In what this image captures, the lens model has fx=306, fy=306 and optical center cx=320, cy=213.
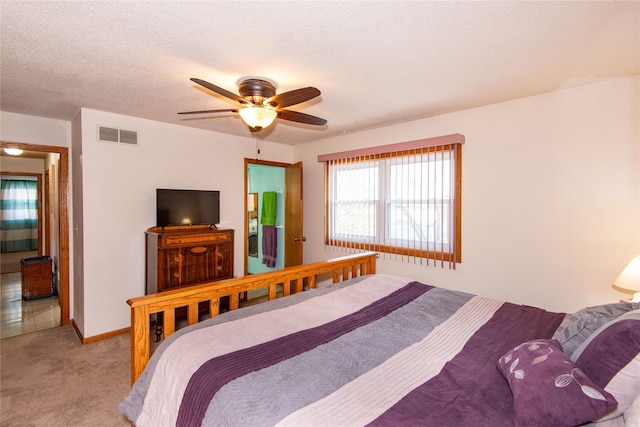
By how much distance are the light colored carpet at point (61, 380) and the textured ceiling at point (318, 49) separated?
7.81 ft

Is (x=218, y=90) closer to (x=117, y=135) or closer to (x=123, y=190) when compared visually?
(x=117, y=135)

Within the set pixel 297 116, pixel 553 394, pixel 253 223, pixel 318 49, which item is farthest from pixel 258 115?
pixel 253 223

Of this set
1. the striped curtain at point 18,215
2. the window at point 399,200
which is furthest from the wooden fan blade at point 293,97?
the striped curtain at point 18,215

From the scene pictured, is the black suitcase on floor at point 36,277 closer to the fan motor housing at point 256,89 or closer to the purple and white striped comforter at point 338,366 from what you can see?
the purple and white striped comforter at point 338,366

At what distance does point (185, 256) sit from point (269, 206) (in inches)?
96.2

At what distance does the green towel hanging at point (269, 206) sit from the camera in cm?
560

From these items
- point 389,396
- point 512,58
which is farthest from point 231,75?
point 389,396

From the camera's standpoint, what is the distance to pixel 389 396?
108cm

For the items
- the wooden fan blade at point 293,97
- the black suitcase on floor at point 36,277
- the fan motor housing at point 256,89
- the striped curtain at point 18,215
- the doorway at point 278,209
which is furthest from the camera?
the striped curtain at point 18,215

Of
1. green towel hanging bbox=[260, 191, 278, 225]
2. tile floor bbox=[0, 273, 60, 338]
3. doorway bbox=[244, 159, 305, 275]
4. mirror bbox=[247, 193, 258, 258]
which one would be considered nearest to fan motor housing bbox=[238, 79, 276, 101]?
doorway bbox=[244, 159, 305, 275]

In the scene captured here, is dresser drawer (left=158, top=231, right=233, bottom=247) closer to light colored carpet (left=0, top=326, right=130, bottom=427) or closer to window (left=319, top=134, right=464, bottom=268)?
light colored carpet (left=0, top=326, right=130, bottom=427)

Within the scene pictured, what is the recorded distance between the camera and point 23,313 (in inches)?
153

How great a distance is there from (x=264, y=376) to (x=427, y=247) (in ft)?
8.73

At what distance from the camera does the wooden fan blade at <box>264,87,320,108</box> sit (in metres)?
1.97
